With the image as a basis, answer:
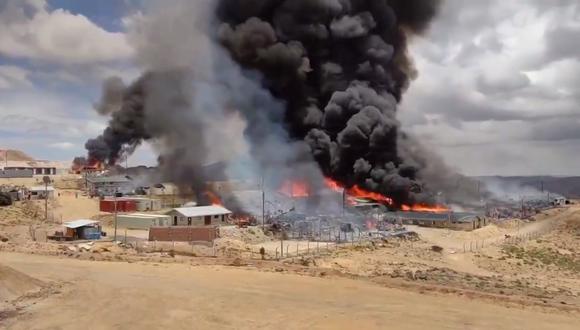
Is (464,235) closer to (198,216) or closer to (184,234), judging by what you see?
(198,216)

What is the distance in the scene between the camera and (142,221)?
239ft

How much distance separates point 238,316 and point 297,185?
66530 mm

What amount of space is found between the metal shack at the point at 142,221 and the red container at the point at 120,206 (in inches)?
448

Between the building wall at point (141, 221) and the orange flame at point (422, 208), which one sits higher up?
the orange flame at point (422, 208)

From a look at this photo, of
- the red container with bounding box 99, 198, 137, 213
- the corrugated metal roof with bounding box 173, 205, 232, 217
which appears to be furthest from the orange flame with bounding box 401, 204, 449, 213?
the red container with bounding box 99, 198, 137, 213

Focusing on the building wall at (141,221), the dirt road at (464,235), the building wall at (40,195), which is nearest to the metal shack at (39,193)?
the building wall at (40,195)

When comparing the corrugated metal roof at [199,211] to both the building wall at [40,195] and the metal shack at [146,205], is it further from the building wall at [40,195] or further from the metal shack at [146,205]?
the building wall at [40,195]

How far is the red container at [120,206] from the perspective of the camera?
86.4m

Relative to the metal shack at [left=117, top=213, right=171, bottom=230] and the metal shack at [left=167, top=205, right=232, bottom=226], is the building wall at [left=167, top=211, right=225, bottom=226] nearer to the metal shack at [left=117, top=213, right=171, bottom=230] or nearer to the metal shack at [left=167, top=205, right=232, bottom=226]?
the metal shack at [left=167, top=205, right=232, bottom=226]

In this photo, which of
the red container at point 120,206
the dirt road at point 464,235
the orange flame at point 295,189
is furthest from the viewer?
the orange flame at point 295,189

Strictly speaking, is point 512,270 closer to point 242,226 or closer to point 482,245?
point 482,245

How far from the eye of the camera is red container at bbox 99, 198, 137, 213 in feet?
283

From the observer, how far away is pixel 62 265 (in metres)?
46.0

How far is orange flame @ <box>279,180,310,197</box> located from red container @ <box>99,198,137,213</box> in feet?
82.0
